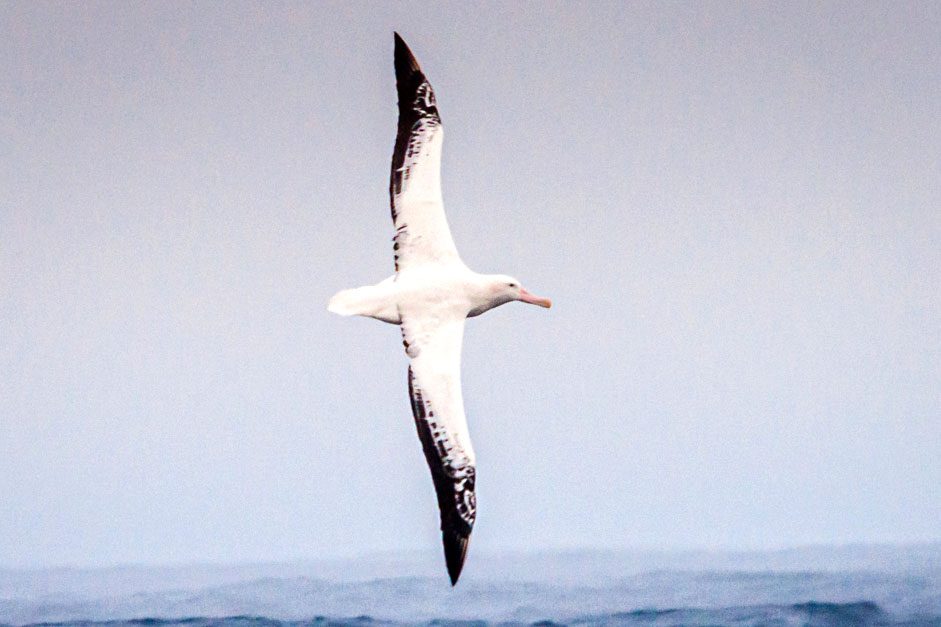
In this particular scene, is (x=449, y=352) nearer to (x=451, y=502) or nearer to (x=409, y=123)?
(x=451, y=502)

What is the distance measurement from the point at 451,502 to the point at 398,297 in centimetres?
156

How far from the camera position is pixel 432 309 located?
438 inches

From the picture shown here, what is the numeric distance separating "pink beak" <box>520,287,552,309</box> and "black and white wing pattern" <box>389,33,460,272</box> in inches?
28.4

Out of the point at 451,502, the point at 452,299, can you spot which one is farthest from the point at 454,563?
the point at 452,299

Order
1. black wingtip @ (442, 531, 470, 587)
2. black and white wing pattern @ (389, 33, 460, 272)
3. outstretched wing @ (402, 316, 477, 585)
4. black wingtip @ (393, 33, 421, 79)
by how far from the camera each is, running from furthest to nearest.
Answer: black wingtip @ (393, 33, 421, 79), black and white wing pattern @ (389, 33, 460, 272), outstretched wing @ (402, 316, 477, 585), black wingtip @ (442, 531, 470, 587)

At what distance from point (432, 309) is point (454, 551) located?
1793 mm

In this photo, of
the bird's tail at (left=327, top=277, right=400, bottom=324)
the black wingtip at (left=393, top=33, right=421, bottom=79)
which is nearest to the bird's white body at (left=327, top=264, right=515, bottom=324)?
the bird's tail at (left=327, top=277, right=400, bottom=324)

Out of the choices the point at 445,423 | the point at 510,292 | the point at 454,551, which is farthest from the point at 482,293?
the point at 454,551

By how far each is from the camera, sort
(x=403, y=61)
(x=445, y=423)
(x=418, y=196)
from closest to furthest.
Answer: (x=445, y=423), (x=418, y=196), (x=403, y=61)

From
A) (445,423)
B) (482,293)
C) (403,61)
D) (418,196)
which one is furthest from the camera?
(403,61)

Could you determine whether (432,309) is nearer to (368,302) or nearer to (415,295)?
(415,295)

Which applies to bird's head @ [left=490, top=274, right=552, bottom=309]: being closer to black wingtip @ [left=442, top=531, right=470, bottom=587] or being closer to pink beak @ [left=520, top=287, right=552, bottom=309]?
pink beak @ [left=520, top=287, right=552, bottom=309]

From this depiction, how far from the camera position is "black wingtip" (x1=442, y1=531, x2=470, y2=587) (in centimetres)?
1090

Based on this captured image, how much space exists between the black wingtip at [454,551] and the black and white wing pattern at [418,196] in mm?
2040
